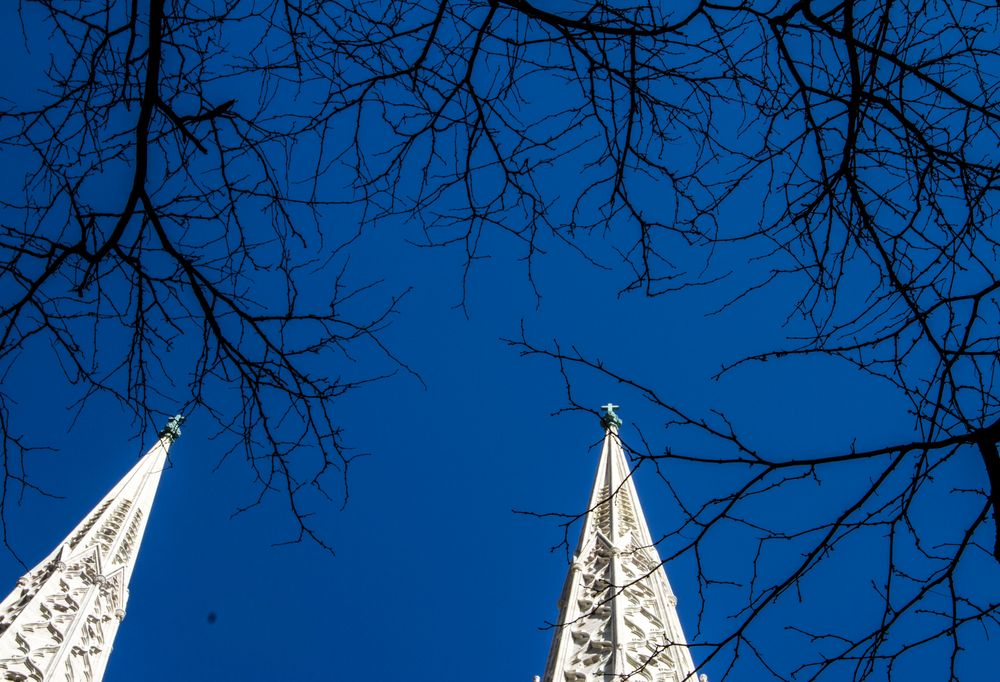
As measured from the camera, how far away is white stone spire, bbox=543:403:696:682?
454 inches

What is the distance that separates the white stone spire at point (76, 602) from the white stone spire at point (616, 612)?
6.57 meters

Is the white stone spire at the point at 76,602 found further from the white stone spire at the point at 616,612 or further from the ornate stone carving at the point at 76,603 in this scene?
the white stone spire at the point at 616,612

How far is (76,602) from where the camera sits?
17047 millimetres

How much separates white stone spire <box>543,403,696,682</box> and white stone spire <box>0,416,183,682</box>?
6.57 m

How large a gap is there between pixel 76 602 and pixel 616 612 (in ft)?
34.3

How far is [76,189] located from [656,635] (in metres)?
10.0

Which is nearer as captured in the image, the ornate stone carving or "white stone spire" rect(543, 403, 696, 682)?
"white stone spire" rect(543, 403, 696, 682)

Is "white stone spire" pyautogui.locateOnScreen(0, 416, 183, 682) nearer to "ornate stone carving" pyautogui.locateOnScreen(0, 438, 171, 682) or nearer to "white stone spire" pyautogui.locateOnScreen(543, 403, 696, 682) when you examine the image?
"ornate stone carving" pyautogui.locateOnScreen(0, 438, 171, 682)

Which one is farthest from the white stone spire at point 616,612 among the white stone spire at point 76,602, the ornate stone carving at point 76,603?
the ornate stone carving at point 76,603

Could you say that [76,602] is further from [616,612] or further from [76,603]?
[616,612]

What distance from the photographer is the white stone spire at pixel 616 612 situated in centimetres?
1153

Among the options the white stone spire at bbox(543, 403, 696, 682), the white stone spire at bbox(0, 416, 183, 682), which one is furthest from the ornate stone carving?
the white stone spire at bbox(543, 403, 696, 682)

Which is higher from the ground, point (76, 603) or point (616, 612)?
point (76, 603)

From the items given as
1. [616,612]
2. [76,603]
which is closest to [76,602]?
[76,603]
